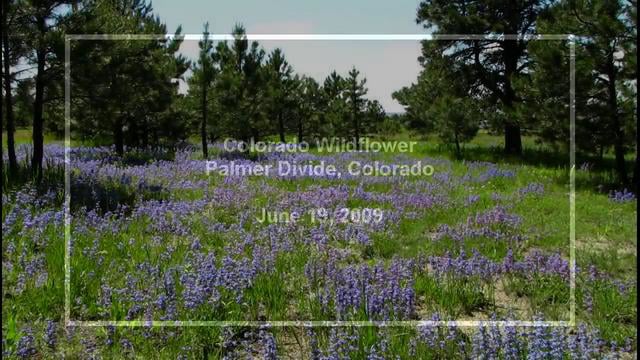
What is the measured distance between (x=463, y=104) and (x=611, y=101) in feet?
29.0

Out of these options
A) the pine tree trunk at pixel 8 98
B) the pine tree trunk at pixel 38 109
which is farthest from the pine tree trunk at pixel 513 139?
the pine tree trunk at pixel 8 98

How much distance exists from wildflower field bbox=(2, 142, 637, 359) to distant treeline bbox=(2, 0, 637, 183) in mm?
3866

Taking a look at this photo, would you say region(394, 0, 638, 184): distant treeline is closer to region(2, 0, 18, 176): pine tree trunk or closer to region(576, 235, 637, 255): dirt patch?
region(576, 235, 637, 255): dirt patch

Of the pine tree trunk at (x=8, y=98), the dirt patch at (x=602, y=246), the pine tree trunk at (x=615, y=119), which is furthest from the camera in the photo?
the pine tree trunk at (x=615, y=119)

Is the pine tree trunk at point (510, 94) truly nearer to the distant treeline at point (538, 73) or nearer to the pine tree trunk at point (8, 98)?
the distant treeline at point (538, 73)

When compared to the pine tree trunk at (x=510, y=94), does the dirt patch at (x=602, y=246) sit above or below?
below

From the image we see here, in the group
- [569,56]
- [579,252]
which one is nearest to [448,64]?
[569,56]

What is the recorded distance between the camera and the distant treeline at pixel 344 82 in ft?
41.8

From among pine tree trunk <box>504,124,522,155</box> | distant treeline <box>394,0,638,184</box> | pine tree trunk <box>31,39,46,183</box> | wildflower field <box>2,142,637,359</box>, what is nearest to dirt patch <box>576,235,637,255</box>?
wildflower field <box>2,142,637,359</box>

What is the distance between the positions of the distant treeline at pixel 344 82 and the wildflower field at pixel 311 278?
3.87m

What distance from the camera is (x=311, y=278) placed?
235 inches

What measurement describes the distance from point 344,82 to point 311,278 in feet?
110

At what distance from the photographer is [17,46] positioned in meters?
12.3

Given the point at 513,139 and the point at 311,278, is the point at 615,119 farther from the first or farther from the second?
the point at 311,278
